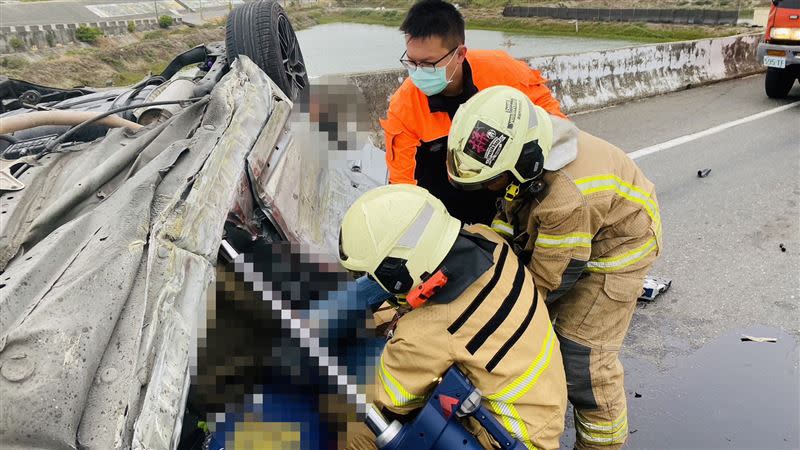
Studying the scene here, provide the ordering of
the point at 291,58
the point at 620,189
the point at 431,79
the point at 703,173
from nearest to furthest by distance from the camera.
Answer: the point at 620,189, the point at 431,79, the point at 291,58, the point at 703,173

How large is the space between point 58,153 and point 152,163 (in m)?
0.55

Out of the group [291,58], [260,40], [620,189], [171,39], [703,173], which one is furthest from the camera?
[171,39]

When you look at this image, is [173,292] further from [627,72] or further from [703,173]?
[627,72]

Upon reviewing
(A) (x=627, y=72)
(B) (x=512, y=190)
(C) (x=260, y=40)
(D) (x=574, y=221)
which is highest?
(C) (x=260, y=40)

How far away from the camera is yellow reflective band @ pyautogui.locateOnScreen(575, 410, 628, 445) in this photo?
223cm

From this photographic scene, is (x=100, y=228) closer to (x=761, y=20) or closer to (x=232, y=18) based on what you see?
(x=232, y=18)

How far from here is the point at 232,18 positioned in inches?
135

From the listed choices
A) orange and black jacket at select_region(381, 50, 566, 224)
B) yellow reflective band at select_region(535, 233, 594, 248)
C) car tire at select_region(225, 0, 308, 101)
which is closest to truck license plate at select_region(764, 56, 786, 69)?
orange and black jacket at select_region(381, 50, 566, 224)

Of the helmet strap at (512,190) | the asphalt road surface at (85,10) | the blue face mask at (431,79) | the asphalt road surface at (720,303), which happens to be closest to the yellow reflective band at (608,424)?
the asphalt road surface at (720,303)

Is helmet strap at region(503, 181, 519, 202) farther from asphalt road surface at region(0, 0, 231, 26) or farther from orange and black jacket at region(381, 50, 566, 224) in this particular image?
asphalt road surface at region(0, 0, 231, 26)

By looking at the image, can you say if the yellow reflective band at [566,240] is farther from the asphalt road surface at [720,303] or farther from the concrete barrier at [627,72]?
the concrete barrier at [627,72]

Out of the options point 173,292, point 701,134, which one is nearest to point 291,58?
point 173,292

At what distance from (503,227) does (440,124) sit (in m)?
0.71

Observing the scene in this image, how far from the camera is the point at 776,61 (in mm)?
8258
